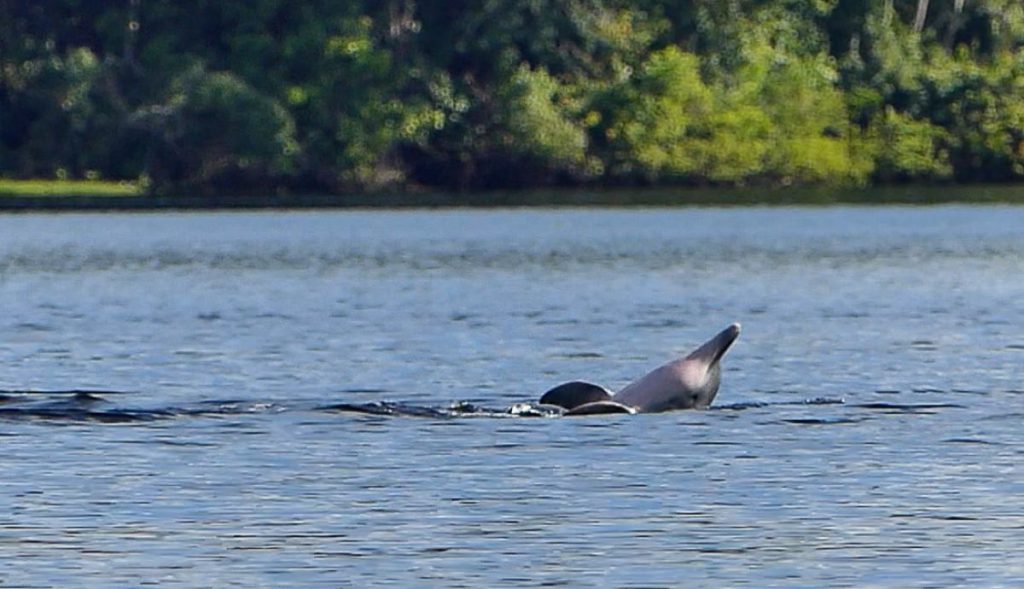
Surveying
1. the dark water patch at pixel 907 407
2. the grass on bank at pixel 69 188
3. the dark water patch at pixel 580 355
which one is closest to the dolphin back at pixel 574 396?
the dark water patch at pixel 907 407

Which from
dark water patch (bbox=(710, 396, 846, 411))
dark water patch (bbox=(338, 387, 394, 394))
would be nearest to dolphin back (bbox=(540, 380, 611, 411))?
dark water patch (bbox=(710, 396, 846, 411))

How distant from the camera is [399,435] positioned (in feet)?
77.9

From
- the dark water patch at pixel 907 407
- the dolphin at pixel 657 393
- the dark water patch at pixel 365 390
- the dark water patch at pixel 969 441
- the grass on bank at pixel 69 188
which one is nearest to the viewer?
the dark water patch at pixel 969 441

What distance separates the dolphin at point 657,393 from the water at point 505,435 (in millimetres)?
430

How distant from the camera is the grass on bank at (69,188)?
3819 inches

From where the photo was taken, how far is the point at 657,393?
25125 mm

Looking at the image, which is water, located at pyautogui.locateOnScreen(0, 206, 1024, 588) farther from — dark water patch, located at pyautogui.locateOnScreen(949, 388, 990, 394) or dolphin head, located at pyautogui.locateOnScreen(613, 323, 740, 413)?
dolphin head, located at pyautogui.locateOnScreen(613, 323, 740, 413)

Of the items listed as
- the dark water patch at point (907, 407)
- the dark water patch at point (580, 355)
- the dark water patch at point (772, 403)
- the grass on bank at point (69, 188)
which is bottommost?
the grass on bank at point (69, 188)

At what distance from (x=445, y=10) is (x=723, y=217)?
67.8 ft

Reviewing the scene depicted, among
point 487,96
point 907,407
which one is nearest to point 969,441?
point 907,407

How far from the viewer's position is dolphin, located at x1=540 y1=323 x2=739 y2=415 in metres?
25.1

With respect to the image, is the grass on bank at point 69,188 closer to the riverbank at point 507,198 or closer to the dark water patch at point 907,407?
the riverbank at point 507,198

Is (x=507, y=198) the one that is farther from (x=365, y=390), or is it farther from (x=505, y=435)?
(x=505, y=435)

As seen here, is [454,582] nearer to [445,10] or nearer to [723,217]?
[723,217]
